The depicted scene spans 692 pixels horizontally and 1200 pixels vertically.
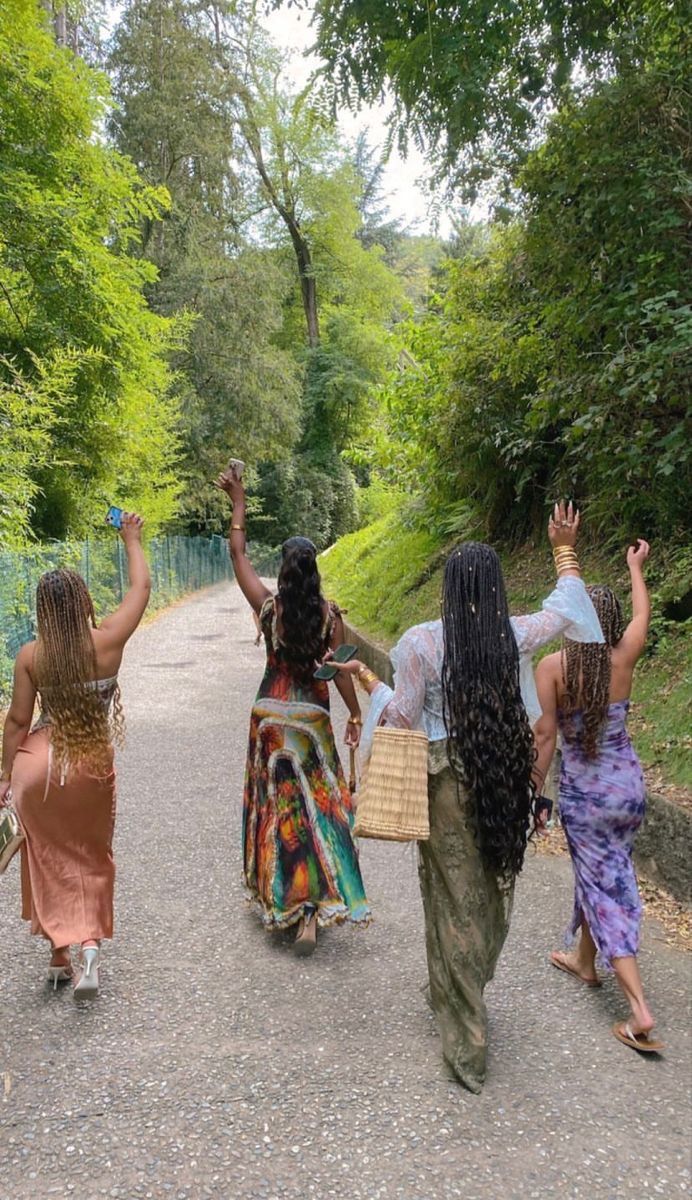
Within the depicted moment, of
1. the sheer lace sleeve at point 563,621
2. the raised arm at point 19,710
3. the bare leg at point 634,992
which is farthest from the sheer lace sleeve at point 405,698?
the raised arm at point 19,710

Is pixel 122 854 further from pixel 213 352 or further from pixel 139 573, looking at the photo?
pixel 213 352

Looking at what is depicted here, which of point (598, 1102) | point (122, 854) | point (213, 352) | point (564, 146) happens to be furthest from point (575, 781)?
point (213, 352)

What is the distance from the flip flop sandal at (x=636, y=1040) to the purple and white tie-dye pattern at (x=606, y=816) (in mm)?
268

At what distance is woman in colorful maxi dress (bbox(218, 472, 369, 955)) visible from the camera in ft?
13.3

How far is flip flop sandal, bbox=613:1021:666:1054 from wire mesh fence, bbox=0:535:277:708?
5.60 m

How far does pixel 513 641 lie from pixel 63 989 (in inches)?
98.2

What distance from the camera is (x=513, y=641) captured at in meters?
2.98

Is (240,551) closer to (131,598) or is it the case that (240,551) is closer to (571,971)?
(131,598)

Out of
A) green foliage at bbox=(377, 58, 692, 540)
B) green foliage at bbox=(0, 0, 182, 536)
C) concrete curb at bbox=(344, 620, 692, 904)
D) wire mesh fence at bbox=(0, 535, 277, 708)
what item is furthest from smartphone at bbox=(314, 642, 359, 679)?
green foliage at bbox=(0, 0, 182, 536)

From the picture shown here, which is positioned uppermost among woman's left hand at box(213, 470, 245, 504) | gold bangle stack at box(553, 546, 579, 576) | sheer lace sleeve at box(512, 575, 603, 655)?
woman's left hand at box(213, 470, 245, 504)

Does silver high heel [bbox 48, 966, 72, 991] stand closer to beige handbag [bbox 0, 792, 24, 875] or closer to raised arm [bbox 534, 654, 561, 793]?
beige handbag [bbox 0, 792, 24, 875]

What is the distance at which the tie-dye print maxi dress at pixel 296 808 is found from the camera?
13.4 feet

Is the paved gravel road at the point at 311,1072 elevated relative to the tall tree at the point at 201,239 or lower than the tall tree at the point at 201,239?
lower

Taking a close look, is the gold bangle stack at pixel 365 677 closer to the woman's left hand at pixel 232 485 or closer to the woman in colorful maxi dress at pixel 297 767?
the woman in colorful maxi dress at pixel 297 767
